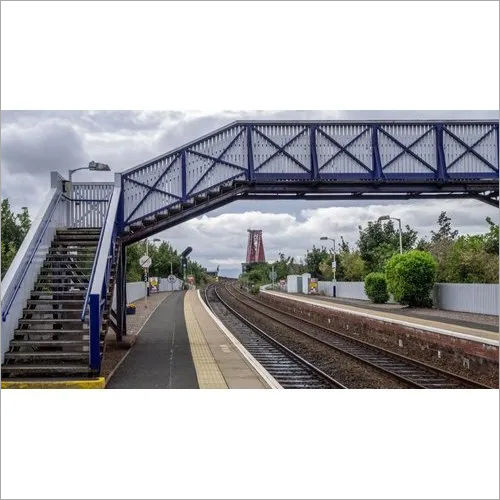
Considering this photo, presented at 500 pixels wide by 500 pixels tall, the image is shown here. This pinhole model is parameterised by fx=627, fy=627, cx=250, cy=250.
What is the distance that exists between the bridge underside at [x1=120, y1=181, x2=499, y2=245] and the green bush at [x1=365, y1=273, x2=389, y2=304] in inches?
638

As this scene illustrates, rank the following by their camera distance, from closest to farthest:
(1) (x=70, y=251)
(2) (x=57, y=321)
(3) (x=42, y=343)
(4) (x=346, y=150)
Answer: (3) (x=42, y=343)
(2) (x=57, y=321)
(1) (x=70, y=251)
(4) (x=346, y=150)

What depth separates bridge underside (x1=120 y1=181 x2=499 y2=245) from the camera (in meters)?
14.6

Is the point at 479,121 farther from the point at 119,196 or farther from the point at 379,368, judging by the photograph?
the point at 119,196

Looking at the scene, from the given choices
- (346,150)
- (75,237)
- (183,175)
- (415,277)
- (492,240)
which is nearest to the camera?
(75,237)

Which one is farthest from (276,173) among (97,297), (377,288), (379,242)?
(379,242)

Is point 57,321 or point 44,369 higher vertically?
point 57,321

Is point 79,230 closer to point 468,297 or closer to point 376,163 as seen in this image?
point 376,163

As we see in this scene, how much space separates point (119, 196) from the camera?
13969 millimetres

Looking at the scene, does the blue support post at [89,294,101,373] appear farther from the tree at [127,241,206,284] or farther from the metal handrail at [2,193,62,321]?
the tree at [127,241,206,284]

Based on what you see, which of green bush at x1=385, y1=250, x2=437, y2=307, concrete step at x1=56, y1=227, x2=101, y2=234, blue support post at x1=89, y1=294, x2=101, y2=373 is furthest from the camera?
green bush at x1=385, y1=250, x2=437, y2=307

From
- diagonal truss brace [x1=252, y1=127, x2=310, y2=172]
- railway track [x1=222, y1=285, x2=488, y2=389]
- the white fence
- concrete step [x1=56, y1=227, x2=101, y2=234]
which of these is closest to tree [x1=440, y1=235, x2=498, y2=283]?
the white fence

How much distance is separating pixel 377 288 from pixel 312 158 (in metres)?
18.4

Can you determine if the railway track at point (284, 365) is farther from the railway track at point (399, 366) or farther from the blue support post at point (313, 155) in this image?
the blue support post at point (313, 155)

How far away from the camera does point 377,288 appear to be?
31.8 metres
